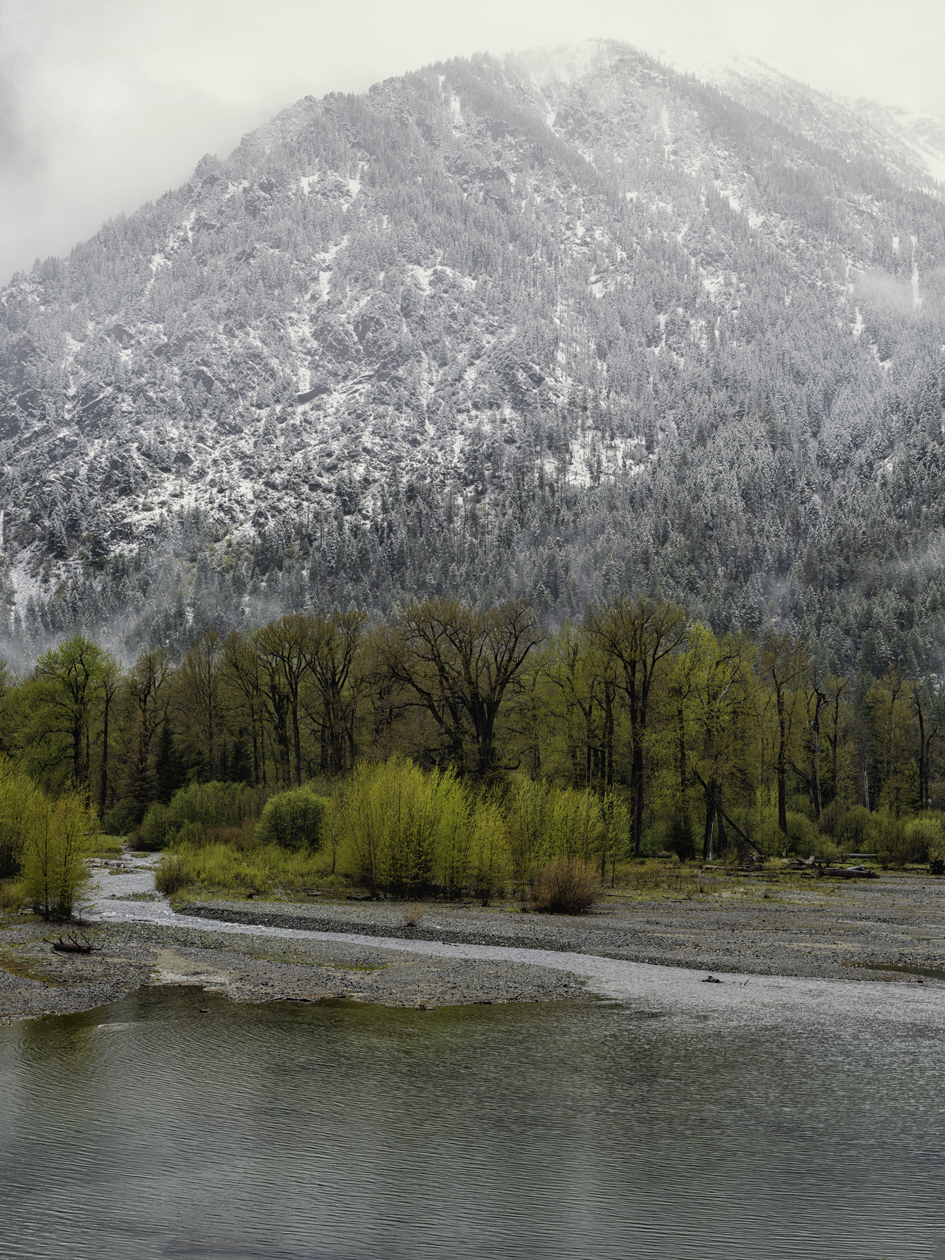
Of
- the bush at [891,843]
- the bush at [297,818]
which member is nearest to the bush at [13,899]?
the bush at [297,818]

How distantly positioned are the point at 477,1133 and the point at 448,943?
632 inches

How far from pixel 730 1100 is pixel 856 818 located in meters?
54.1

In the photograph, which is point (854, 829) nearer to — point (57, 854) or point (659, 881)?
point (659, 881)

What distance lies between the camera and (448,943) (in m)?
28.2

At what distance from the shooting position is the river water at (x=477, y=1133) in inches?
380

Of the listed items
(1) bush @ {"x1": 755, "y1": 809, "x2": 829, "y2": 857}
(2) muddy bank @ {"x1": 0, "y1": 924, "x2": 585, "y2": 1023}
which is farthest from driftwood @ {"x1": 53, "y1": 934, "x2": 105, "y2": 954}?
(1) bush @ {"x1": 755, "y1": 809, "x2": 829, "y2": 857}

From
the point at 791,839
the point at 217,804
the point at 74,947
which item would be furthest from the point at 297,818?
the point at 791,839

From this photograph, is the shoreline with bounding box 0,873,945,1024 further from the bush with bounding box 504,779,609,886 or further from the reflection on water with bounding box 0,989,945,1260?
the bush with bounding box 504,779,609,886

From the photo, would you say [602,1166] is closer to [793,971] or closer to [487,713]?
[793,971]

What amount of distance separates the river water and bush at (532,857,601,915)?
52.3ft

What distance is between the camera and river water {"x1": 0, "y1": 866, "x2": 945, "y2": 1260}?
966cm

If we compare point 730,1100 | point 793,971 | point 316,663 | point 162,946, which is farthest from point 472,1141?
point 316,663

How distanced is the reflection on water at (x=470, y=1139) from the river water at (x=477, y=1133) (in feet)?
0.13

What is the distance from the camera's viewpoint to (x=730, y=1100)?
13.6 metres
